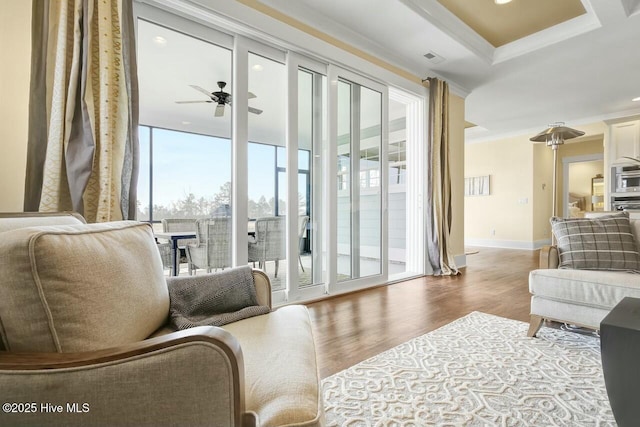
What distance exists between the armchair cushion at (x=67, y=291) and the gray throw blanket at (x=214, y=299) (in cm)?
25

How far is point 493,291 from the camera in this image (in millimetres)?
3291

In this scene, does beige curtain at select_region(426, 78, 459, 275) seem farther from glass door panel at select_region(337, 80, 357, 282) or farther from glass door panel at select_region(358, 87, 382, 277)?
glass door panel at select_region(337, 80, 357, 282)

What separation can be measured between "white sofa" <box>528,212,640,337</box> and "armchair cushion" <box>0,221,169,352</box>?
2.18 metres

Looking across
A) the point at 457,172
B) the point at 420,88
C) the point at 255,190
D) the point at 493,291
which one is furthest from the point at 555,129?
the point at 255,190

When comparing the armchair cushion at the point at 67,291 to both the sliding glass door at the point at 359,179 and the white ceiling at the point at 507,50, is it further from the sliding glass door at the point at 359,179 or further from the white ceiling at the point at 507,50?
the white ceiling at the point at 507,50

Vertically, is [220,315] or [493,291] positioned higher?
[220,315]

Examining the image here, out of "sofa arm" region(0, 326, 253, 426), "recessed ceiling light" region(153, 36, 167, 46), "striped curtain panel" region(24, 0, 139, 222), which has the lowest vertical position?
"sofa arm" region(0, 326, 253, 426)

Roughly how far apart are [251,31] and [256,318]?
233cm

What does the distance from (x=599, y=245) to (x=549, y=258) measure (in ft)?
0.96

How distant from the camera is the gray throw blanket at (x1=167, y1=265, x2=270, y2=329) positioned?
3.92 feet

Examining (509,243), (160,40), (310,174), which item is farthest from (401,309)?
(509,243)

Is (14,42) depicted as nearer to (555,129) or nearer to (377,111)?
(377,111)

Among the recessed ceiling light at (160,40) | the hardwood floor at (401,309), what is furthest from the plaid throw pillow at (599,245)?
the recessed ceiling light at (160,40)

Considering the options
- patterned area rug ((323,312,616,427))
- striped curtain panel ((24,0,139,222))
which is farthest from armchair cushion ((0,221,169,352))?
striped curtain panel ((24,0,139,222))
